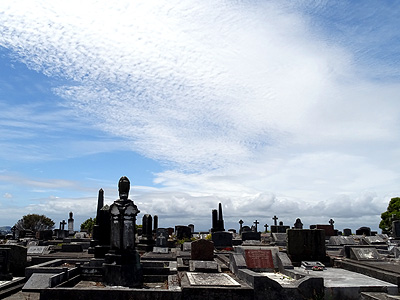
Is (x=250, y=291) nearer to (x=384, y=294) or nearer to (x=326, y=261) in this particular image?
(x=384, y=294)

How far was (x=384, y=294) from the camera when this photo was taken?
7887 mm

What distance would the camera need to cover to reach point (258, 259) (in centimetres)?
1071

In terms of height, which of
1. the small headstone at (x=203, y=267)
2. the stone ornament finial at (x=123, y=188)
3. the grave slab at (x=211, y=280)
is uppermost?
the stone ornament finial at (x=123, y=188)

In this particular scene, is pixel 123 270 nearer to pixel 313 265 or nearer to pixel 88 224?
pixel 313 265

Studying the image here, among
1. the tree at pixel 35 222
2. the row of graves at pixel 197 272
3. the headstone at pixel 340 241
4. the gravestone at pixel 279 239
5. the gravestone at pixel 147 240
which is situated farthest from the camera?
the tree at pixel 35 222

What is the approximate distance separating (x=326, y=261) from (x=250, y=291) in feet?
17.3

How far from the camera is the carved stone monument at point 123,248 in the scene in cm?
966

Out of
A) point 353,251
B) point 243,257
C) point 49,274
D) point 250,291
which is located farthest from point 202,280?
A: point 353,251

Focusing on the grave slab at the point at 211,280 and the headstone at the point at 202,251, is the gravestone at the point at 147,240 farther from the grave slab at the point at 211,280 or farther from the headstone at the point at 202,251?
the grave slab at the point at 211,280

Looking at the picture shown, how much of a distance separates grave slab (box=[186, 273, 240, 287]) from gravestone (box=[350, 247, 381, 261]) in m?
5.74

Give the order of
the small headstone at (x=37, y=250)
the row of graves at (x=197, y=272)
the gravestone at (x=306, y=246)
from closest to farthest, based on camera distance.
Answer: the row of graves at (x=197, y=272), the gravestone at (x=306, y=246), the small headstone at (x=37, y=250)

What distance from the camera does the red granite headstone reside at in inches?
417

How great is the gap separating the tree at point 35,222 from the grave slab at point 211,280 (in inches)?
1541

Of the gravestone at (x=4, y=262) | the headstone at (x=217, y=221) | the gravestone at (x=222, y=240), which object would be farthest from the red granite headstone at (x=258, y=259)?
the headstone at (x=217, y=221)
